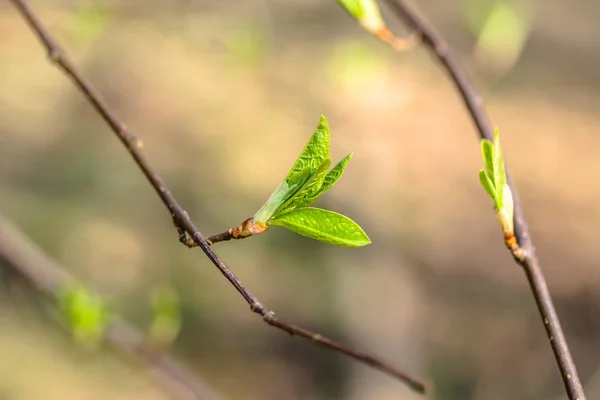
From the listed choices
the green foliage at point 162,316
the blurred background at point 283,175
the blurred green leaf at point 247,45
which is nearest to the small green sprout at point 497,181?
the green foliage at point 162,316

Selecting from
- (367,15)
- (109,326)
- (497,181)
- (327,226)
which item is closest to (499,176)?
(497,181)

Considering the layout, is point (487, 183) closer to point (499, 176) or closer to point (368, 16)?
point (499, 176)

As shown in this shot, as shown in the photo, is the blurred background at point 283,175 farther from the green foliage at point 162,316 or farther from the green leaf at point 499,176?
the green leaf at point 499,176

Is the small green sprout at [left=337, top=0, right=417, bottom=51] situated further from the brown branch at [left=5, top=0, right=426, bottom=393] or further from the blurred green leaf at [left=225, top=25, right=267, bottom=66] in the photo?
the blurred green leaf at [left=225, top=25, right=267, bottom=66]

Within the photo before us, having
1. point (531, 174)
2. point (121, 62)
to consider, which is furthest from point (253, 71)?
point (531, 174)

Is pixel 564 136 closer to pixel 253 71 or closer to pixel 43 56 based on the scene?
pixel 253 71

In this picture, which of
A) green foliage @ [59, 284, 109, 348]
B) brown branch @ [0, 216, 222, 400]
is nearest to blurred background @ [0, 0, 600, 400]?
brown branch @ [0, 216, 222, 400]
